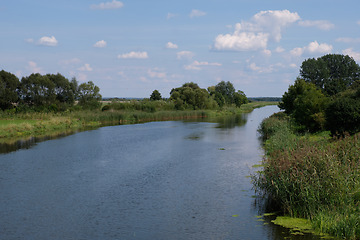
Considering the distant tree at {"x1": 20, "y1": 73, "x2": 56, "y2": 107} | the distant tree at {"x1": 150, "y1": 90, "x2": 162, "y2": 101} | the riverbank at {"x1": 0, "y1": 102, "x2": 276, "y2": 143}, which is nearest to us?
the riverbank at {"x1": 0, "y1": 102, "x2": 276, "y2": 143}

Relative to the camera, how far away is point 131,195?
17.3m

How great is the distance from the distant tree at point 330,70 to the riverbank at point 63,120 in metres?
35.6

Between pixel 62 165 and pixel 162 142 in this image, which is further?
pixel 162 142

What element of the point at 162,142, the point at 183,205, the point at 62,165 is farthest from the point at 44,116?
the point at 183,205

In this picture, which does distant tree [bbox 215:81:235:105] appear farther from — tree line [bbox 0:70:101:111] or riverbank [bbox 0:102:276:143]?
tree line [bbox 0:70:101:111]

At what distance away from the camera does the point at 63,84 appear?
2697 inches

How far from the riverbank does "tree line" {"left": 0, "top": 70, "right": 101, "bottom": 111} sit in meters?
5.55

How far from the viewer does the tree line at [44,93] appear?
58594 mm

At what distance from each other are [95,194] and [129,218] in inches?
160

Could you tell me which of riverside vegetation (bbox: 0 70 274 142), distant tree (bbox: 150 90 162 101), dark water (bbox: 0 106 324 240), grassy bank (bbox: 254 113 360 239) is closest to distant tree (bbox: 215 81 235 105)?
distant tree (bbox: 150 90 162 101)

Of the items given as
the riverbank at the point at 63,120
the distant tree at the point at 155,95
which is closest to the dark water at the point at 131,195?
the riverbank at the point at 63,120

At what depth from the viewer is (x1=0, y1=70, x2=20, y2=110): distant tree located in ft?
188

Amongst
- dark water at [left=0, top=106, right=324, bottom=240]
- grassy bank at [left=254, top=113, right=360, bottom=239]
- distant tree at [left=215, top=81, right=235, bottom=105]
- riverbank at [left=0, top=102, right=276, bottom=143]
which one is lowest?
dark water at [left=0, top=106, right=324, bottom=240]

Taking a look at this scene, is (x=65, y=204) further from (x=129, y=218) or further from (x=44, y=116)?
(x=44, y=116)
